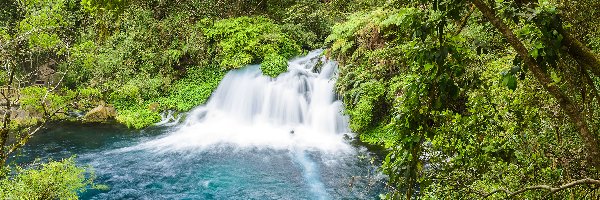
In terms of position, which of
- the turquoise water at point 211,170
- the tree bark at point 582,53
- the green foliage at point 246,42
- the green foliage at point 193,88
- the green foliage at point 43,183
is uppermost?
the green foliage at point 246,42

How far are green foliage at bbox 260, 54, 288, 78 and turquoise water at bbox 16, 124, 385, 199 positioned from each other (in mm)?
4150

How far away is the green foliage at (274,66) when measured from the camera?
1598 cm

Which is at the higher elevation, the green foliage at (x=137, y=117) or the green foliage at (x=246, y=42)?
the green foliage at (x=246, y=42)

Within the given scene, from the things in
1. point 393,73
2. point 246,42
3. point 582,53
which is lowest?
point 582,53

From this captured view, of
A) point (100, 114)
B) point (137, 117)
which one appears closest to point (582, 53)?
point (137, 117)

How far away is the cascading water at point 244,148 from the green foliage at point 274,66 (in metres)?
0.25

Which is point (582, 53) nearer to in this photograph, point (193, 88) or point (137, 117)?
point (137, 117)

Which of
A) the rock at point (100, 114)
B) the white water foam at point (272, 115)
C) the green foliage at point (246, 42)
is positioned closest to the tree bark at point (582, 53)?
the white water foam at point (272, 115)

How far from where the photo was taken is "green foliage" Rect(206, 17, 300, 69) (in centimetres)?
1728

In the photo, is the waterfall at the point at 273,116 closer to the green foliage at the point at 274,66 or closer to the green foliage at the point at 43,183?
the green foliage at the point at 274,66

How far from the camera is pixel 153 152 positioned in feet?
40.9

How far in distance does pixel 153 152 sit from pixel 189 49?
259 inches

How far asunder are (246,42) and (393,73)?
715 centimetres

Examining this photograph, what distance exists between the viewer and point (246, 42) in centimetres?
1761
